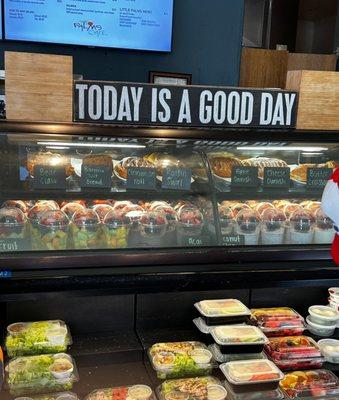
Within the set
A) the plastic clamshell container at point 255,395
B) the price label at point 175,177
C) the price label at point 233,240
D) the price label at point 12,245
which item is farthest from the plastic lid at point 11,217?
the plastic clamshell container at point 255,395

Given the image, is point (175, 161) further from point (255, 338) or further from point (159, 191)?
point (255, 338)

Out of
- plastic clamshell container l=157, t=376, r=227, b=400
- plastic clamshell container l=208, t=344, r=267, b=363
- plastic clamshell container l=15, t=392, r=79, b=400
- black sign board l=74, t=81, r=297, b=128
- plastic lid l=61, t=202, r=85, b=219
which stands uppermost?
black sign board l=74, t=81, r=297, b=128

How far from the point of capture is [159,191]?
7.37ft

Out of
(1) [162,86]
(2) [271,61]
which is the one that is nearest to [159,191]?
(1) [162,86]

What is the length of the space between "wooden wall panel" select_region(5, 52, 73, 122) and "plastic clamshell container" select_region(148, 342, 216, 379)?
101 cm

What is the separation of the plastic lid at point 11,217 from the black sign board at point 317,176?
54.3 inches

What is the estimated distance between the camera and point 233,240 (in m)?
2.14

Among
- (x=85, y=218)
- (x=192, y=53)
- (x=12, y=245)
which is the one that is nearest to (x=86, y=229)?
(x=85, y=218)

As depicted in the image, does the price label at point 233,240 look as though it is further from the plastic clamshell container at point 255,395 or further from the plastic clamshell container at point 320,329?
the plastic clamshell container at point 255,395

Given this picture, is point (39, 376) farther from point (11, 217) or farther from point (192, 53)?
point (192, 53)

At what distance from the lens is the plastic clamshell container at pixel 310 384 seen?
5.90ft

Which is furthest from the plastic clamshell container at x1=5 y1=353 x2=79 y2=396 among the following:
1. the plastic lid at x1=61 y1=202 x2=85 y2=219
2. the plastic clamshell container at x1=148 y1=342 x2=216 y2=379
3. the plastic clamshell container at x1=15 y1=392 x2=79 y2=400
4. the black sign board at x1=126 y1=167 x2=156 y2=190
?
the black sign board at x1=126 y1=167 x2=156 y2=190

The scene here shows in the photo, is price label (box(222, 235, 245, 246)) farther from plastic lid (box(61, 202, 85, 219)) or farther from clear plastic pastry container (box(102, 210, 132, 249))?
plastic lid (box(61, 202, 85, 219))

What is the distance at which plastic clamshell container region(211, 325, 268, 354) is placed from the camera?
1.93m
